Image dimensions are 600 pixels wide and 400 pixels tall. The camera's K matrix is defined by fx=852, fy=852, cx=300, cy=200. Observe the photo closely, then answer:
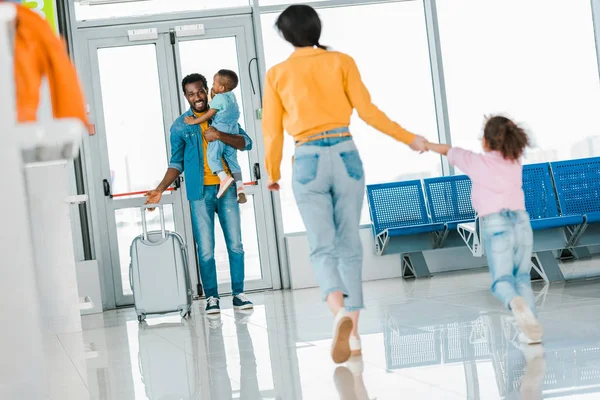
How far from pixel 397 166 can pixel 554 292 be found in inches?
157

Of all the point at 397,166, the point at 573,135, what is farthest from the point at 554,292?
the point at 573,135

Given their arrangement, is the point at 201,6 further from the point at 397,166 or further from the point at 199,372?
the point at 199,372

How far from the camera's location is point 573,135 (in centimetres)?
964

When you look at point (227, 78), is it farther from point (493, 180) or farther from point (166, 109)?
point (493, 180)

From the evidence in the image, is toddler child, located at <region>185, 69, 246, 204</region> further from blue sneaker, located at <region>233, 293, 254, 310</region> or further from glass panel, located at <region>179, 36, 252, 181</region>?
glass panel, located at <region>179, 36, 252, 181</region>

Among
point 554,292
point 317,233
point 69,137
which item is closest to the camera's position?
point 69,137

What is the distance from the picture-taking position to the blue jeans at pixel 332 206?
343 centimetres

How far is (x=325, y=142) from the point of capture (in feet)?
11.3

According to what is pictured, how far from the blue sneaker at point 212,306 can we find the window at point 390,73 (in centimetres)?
310

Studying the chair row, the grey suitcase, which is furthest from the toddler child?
the chair row

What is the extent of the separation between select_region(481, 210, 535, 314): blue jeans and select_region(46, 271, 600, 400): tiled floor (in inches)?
9.5

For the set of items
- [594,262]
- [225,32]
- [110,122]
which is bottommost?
[594,262]

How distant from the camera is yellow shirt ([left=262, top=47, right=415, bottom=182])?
347 centimetres

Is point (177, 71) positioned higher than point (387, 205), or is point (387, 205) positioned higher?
point (177, 71)
